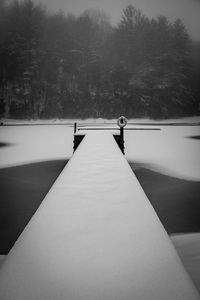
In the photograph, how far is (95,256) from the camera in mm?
1502

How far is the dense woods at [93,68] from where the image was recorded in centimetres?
4872

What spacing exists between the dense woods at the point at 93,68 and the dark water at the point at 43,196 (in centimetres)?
4095

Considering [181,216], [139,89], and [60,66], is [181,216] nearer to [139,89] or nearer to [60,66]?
[139,89]

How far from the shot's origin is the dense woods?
48.7m

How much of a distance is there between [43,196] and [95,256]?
15.6ft

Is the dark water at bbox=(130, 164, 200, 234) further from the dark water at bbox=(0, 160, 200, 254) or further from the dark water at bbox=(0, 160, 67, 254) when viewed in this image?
the dark water at bbox=(0, 160, 67, 254)

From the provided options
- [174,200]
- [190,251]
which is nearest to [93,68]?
[174,200]

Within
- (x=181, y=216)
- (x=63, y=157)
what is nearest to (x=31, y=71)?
(x=63, y=157)

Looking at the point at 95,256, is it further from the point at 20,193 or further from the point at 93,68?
the point at 93,68

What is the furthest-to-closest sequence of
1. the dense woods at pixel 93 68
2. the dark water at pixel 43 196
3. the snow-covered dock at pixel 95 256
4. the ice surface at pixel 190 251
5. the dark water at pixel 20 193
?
the dense woods at pixel 93 68 < the dark water at pixel 43 196 < the dark water at pixel 20 193 < the ice surface at pixel 190 251 < the snow-covered dock at pixel 95 256

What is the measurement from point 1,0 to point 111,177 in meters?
64.8

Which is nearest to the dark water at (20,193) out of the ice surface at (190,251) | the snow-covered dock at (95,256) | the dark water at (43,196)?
the dark water at (43,196)

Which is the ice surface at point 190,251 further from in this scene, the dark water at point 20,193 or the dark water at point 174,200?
the dark water at point 20,193

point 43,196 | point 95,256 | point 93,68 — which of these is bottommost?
point 43,196
